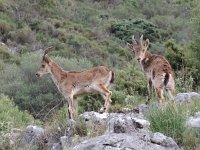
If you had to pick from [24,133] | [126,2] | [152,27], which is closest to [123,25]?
[152,27]

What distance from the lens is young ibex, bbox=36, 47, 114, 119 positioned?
46.0 ft

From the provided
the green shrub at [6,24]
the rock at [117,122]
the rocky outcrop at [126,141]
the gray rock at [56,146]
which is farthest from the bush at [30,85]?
the rocky outcrop at [126,141]

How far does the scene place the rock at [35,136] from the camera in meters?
10.8

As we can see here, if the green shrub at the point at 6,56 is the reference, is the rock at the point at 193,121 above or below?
above

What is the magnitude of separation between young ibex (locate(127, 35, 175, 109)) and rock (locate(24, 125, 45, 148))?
2564mm

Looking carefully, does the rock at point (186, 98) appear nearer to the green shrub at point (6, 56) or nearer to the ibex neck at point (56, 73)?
the ibex neck at point (56, 73)

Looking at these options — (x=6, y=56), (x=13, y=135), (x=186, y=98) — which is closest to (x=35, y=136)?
(x=13, y=135)

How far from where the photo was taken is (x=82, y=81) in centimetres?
1417

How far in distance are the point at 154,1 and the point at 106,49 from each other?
2081cm

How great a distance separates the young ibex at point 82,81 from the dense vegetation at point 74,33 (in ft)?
46.4

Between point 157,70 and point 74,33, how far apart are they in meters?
41.8

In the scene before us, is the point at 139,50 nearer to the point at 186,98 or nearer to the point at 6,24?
the point at 186,98

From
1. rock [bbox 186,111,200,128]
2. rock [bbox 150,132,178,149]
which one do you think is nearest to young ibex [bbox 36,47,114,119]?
rock [bbox 186,111,200,128]

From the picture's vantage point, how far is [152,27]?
190 feet
